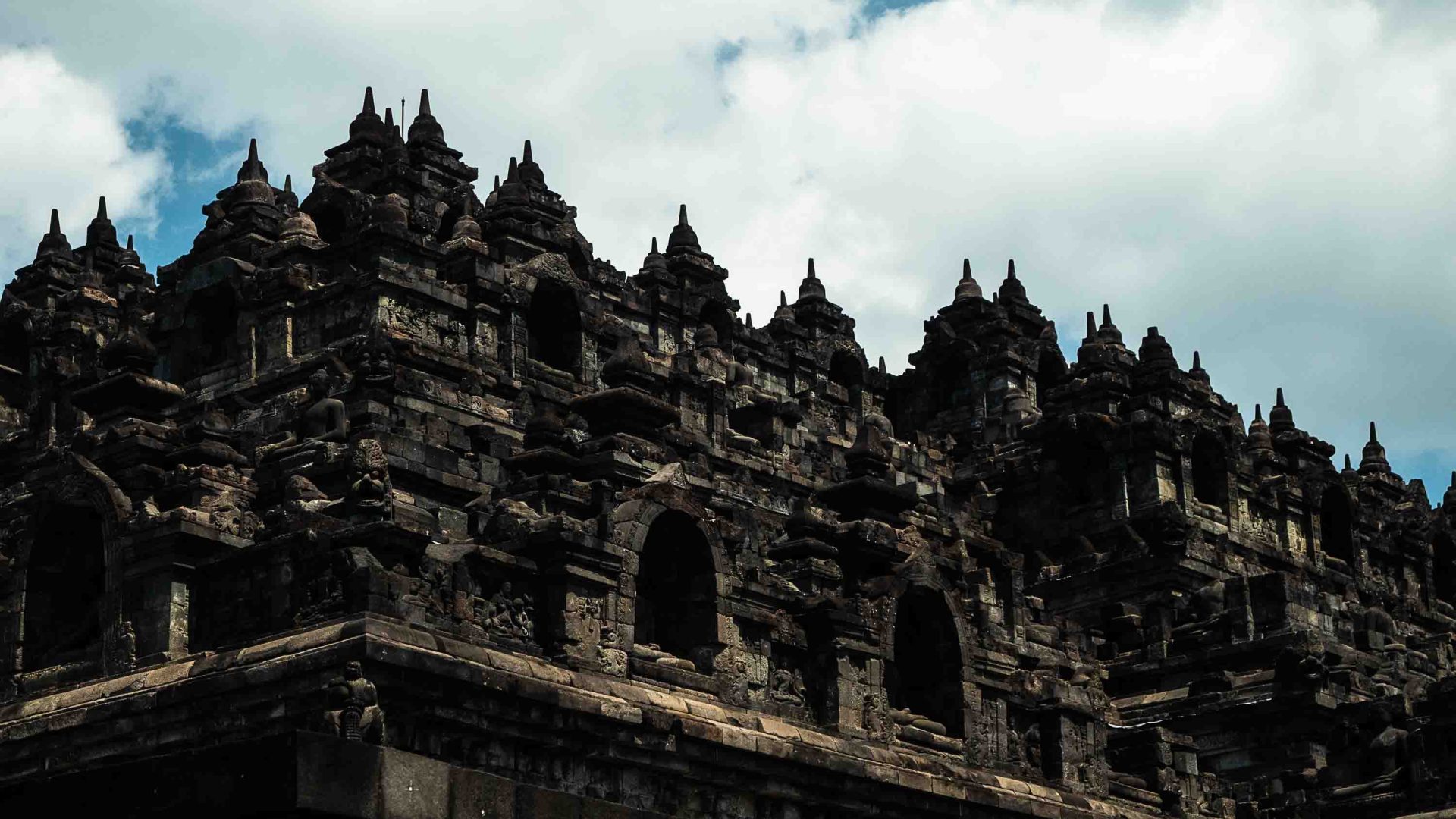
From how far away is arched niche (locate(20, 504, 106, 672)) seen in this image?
1485 inches

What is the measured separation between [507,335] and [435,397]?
16.3 feet

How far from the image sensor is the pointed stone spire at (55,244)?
73.0 metres

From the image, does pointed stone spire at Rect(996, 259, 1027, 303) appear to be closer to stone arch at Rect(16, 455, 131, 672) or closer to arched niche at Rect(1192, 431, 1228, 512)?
arched niche at Rect(1192, 431, 1228, 512)

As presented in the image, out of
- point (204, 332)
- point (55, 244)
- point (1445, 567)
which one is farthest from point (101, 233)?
point (1445, 567)

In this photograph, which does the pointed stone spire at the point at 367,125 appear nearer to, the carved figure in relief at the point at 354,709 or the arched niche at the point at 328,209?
the arched niche at the point at 328,209

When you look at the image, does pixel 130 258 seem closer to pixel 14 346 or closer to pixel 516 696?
→ pixel 14 346

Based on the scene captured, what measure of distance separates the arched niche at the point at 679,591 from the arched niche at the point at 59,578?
25.8 ft

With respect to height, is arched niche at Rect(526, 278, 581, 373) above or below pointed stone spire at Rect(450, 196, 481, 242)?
below

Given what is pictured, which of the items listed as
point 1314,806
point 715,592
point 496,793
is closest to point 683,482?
point 715,592

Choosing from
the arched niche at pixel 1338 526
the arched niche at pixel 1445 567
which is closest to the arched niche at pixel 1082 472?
the arched niche at pixel 1338 526

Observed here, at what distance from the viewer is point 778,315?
7119 centimetres

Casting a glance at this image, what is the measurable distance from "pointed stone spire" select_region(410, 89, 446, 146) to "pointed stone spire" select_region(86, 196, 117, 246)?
54.8 feet

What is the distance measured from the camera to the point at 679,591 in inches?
1438

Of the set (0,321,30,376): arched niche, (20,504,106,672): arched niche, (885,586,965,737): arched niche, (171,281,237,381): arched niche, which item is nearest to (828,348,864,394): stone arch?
(0,321,30,376): arched niche
